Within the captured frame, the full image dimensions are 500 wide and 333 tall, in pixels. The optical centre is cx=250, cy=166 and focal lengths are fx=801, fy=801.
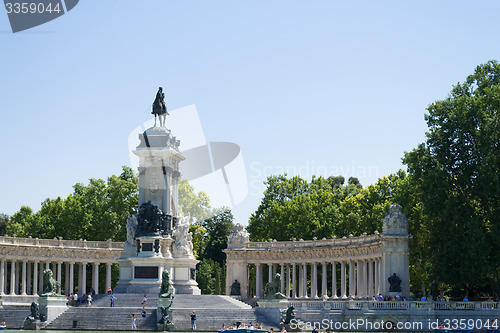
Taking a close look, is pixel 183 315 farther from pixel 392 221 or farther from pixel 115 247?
pixel 115 247

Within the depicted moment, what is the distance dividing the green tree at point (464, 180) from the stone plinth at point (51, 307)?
28.6 metres

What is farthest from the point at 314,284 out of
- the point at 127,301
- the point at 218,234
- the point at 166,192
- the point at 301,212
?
the point at 218,234

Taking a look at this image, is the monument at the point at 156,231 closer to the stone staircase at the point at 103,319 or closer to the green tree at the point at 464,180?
the stone staircase at the point at 103,319

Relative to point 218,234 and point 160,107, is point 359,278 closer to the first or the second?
point 160,107

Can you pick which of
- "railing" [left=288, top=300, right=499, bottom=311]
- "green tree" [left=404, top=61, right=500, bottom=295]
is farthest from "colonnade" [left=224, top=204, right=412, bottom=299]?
"railing" [left=288, top=300, right=499, bottom=311]

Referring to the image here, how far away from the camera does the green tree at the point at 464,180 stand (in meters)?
60.5

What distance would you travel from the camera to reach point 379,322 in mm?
56719

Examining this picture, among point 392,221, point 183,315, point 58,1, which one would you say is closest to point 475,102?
point 392,221

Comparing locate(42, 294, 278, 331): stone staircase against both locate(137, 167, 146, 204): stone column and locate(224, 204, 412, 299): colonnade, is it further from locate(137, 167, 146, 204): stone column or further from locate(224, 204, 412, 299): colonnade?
locate(224, 204, 412, 299): colonnade

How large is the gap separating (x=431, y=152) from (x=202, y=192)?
2353 inches

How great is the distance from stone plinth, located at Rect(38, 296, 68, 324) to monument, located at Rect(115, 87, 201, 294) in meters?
8.36

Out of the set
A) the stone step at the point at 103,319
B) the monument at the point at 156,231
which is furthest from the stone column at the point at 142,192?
the stone step at the point at 103,319

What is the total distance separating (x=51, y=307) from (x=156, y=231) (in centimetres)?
1299

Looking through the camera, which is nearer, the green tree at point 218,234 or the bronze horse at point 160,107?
the bronze horse at point 160,107
